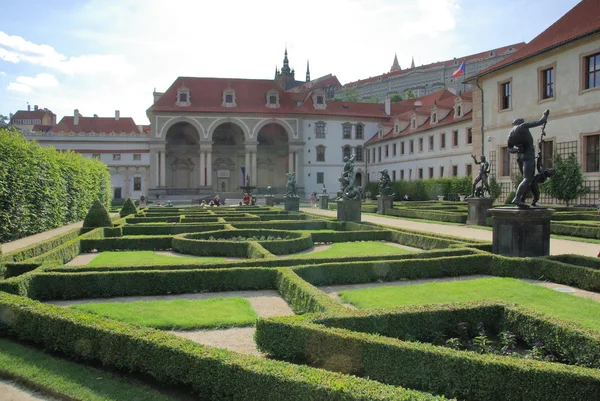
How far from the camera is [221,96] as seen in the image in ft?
189

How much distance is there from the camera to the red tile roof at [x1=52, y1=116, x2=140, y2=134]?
6252cm

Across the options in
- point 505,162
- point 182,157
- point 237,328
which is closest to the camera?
point 237,328

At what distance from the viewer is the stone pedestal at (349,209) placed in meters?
20.2

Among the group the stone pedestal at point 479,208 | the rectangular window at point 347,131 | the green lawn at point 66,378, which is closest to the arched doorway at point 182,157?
the rectangular window at point 347,131

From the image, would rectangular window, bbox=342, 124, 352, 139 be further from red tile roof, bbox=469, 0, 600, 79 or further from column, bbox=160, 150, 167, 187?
red tile roof, bbox=469, 0, 600, 79

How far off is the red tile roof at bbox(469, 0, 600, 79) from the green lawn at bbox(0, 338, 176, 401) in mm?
24773

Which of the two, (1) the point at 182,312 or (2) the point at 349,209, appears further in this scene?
(2) the point at 349,209

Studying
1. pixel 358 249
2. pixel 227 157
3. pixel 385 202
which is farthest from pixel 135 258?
pixel 227 157

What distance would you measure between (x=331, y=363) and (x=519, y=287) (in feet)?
18.4

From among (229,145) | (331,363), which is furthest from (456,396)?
(229,145)

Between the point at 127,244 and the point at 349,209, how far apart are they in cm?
949

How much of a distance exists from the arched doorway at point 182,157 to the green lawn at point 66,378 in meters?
54.3

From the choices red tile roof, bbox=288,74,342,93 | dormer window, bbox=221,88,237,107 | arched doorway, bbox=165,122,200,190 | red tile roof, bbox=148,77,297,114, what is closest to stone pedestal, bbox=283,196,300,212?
red tile roof, bbox=148,77,297,114

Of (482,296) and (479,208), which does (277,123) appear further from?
(482,296)
